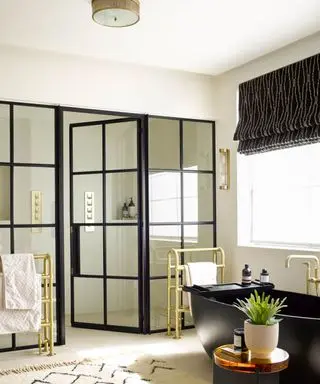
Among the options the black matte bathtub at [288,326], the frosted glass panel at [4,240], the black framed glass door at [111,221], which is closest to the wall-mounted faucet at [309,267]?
the black matte bathtub at [288,326]

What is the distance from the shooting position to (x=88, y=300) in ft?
17.5

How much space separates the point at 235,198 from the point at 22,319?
7.83 feet

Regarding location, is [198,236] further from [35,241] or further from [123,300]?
[35,241]

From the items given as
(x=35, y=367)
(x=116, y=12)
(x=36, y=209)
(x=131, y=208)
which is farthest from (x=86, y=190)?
(x=116, y=12)

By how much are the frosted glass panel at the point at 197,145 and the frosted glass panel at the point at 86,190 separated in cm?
93

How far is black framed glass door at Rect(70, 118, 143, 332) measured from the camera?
5.17m

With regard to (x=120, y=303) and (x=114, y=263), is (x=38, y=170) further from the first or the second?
(x=120, y=303)

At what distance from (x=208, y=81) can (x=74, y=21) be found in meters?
2.01

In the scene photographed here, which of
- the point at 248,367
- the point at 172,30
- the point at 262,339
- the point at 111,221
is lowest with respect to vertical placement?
the point at 248,367

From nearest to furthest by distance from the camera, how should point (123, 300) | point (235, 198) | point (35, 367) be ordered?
point (35, 367), point (123, 300), point (235, 198)

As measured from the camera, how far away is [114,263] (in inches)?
205

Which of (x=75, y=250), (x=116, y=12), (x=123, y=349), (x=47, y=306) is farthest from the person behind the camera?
(x=75, y=250)

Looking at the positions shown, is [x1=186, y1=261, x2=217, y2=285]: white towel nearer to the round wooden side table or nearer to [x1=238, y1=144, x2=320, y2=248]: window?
[x1=238, y1=144, x2=320, y2=248]: window

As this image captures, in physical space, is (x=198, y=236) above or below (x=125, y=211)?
below
